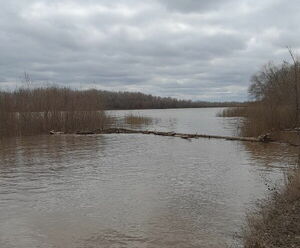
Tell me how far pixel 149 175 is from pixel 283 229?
8.35 metres

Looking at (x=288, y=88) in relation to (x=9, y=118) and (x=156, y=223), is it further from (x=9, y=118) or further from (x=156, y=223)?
(x=156, y=223)

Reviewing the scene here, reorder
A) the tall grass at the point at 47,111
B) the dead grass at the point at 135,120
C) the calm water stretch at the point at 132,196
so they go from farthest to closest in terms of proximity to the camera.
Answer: the dead grass at the point at 135,120 < the tall grass at the point at 47,111 < the calm water stretch at the point at 132,196

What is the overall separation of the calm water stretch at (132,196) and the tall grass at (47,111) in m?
11.5

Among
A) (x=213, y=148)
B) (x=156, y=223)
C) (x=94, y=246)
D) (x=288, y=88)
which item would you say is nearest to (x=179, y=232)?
(x=156, y=223)

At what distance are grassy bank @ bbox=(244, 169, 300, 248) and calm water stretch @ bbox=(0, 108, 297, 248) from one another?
48 cm

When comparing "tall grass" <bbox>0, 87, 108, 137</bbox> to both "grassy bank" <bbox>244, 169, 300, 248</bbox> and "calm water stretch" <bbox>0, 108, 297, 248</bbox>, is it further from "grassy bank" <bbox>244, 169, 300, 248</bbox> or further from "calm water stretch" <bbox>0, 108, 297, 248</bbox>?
"grassy bank" <bbox>244, 169, 300, 248</bbox>

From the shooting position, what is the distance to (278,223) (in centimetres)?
748

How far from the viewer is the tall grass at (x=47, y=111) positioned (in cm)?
3275

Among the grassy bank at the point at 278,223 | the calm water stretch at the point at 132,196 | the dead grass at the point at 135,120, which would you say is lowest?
the calm water stretch at the point at 132,196

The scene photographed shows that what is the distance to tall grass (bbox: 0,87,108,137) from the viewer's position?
32.8m

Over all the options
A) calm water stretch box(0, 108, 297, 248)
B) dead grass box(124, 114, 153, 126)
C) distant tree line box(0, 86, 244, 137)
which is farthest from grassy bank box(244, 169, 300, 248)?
dead grass box(124, 114, 153, 126)

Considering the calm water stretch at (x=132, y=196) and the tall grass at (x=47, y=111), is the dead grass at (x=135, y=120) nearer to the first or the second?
the tall grass at (x=47, y=111)

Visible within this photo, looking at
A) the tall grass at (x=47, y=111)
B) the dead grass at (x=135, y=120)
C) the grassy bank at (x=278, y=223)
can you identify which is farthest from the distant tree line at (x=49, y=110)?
the grassy bank at (x=278, y=223)

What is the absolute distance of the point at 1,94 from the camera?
32.3 meters
